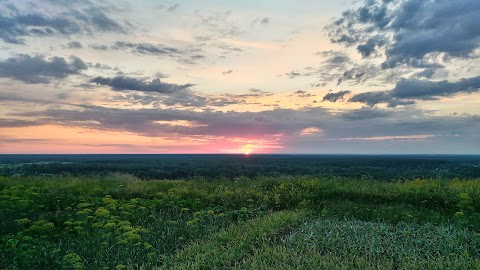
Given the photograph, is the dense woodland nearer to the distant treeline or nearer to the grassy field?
the grassy field

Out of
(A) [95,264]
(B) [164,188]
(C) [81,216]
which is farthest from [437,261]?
(B) [164,188]

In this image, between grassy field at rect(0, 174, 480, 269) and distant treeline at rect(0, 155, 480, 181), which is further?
distant treeline at rect(0, 155, 480, 181)

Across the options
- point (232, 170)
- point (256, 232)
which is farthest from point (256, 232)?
point (232, 170)

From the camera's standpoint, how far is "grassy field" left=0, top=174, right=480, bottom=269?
702 centimetres

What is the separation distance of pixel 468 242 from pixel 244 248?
487 centimetres

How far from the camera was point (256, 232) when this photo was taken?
8672mm

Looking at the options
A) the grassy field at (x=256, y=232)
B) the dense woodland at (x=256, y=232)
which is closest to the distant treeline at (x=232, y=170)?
the grassy field at (x=256, y=232)

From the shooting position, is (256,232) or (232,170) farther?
(232,170)

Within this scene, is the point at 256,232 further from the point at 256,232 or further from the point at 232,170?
the point at 232,170

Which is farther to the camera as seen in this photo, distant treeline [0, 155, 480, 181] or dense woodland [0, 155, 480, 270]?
distant treeline [0, 155, 480, 181]

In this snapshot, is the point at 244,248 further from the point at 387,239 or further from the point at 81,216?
the point at 81,216

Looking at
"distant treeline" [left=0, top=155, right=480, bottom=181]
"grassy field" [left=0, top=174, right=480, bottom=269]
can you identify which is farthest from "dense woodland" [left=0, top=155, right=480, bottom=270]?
"distant treeline" [left=0, top=155, right=480, bottom=181]

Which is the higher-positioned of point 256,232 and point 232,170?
point 256,232

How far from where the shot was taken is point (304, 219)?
33.7ft
